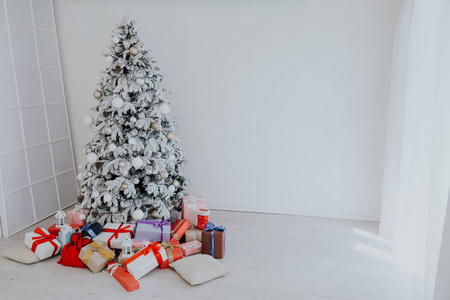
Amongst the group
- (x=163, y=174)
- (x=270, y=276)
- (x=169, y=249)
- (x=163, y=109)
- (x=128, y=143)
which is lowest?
(x=270, y=276)

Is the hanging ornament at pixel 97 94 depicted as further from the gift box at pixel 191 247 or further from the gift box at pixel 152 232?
the gift box at pixel 191 247

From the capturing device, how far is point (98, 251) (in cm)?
242

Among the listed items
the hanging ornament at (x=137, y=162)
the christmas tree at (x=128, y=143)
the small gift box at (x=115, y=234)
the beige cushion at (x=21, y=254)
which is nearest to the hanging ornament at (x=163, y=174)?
the christmas tree at (x=128, y=143)

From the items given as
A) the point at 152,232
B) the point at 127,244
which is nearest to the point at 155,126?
the point at 152,232

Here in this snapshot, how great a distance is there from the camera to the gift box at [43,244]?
8.05ft

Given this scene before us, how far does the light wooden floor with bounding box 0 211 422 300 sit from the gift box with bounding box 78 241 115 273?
0.05 metres

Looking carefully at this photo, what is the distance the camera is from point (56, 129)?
3391 mm

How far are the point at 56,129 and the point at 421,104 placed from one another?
2936mm

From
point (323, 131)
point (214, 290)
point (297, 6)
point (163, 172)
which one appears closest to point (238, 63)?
point (297, 6)

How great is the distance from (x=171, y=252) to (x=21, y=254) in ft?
3.25

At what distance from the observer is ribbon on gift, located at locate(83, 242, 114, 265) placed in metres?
2.37

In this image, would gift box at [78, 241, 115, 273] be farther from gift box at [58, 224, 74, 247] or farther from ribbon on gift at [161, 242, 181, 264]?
ribbon on gift at [161, 242, 181, 264]

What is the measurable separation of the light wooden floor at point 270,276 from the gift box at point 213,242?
7cm

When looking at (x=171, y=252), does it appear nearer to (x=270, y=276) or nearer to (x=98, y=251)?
(x=98, y=251)
